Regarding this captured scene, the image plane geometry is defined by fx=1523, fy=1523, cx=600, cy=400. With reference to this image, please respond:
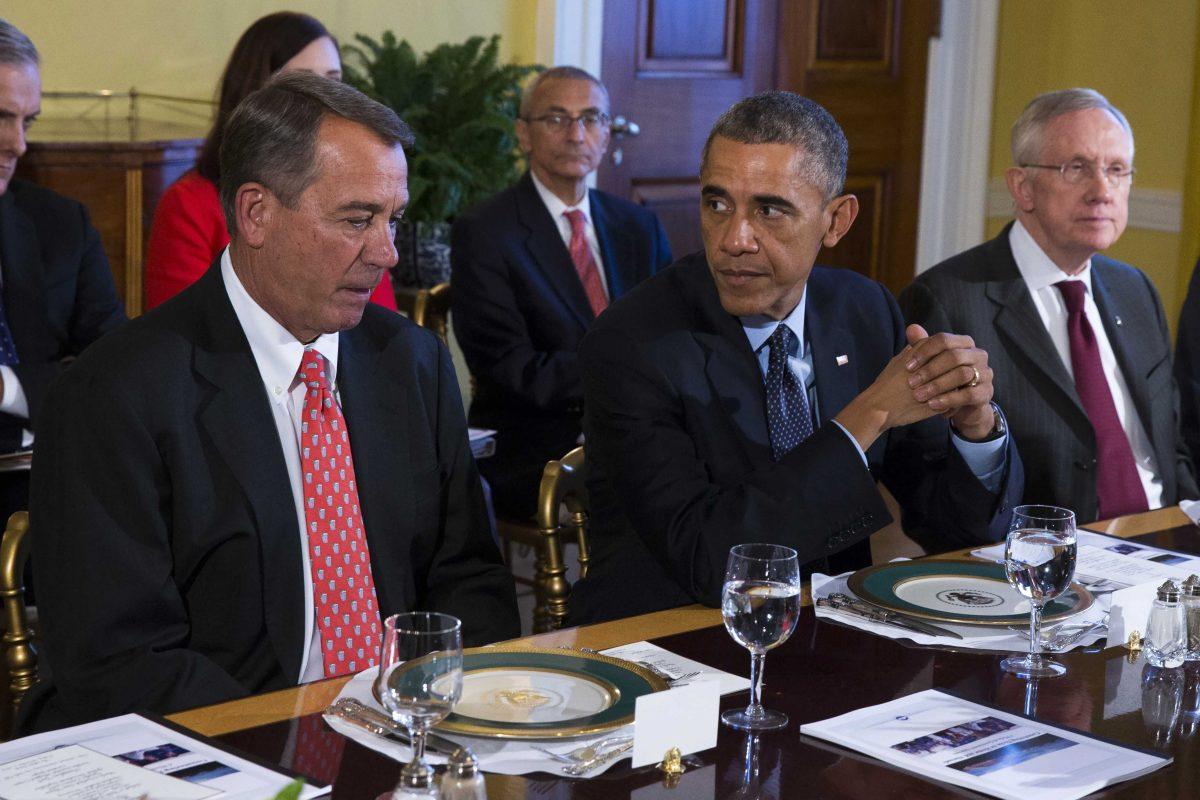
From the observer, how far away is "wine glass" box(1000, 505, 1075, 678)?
5.51ft

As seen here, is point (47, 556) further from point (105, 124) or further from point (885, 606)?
point (105, 124)

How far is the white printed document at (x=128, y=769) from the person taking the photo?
48.8 inches

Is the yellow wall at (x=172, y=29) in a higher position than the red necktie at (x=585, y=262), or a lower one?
higher

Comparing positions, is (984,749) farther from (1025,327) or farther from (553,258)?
(553,258)

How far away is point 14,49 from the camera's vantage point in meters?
3.06

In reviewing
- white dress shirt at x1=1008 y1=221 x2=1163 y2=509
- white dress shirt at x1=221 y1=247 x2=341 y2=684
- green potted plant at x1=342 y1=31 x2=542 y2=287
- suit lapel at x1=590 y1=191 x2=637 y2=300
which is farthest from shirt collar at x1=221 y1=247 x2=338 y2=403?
green potted plant at x1=342 y1=31 x2=542 y2=287

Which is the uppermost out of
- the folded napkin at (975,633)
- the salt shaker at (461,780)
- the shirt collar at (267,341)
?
the shirt collar at (267,341)

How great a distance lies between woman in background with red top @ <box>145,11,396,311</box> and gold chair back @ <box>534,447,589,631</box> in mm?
1150

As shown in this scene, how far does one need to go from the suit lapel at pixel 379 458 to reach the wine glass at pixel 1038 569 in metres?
0.76

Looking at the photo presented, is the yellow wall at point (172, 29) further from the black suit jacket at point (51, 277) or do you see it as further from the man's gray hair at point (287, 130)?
the man's gray hair at point (287, 130)

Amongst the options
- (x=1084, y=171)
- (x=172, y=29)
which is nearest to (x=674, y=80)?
(x=172, y=29)

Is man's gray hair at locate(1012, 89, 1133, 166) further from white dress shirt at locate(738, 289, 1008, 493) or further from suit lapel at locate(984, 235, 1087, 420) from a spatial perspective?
white dress shirt at locate(738, 289, 1008, 493)

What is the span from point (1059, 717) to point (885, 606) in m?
0.32

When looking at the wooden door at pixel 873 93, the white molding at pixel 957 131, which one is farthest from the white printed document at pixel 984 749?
the white molding at pixel 957 131
